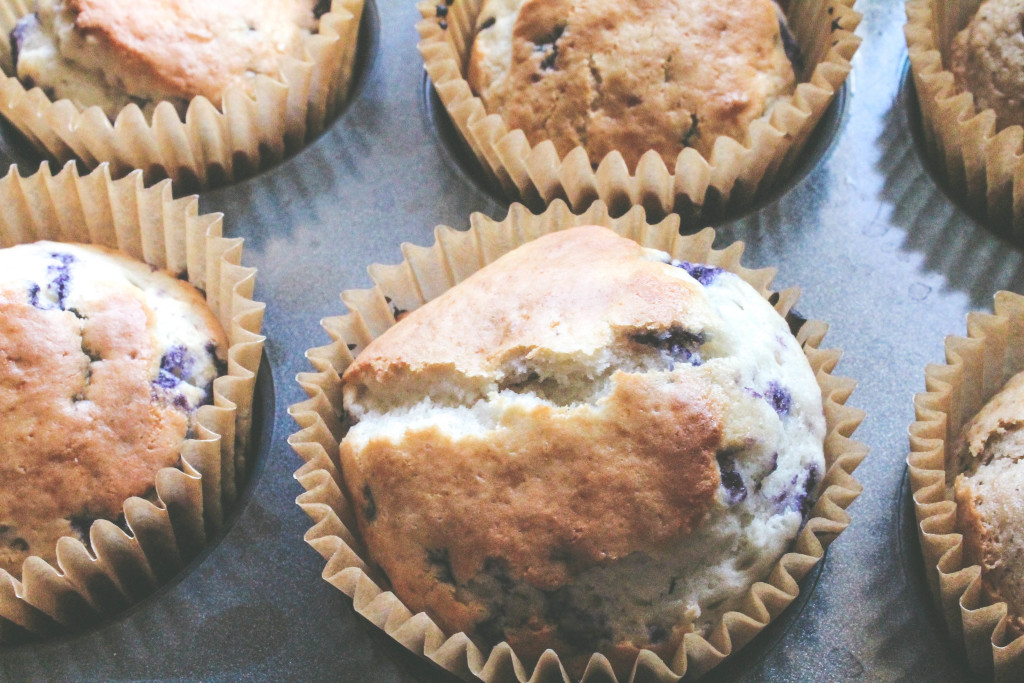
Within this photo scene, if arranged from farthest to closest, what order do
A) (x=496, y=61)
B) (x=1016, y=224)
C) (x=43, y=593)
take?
(x=496, y=61) < (x=1016, y=224) < (x=43, y=593)

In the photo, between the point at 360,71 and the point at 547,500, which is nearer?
the point at 547,500

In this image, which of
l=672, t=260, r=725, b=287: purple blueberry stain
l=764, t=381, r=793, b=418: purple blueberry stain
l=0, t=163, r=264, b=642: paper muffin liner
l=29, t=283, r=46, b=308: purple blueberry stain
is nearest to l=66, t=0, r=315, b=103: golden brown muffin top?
l=0, t=163, r=264, b=642: paper muffin liner

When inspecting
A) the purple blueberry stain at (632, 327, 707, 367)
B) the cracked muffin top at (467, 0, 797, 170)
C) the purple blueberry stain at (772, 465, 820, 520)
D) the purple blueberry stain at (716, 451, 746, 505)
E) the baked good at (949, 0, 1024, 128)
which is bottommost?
the purple blueberry stain at (772, 465, 820, 520)

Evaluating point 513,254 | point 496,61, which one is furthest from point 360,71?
point 513,254

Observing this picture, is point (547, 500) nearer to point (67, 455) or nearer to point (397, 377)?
point (397, 377)

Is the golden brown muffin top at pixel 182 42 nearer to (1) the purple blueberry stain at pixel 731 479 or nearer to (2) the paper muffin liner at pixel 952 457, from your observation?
(1) the purple blueberry stain at pixel 731 479

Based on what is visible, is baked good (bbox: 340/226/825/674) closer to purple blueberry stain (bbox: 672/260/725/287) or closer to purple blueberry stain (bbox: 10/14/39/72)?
purple blueberry stain (bbox: 672/260/725/287)

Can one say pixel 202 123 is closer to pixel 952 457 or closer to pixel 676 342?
pixel 676 342
